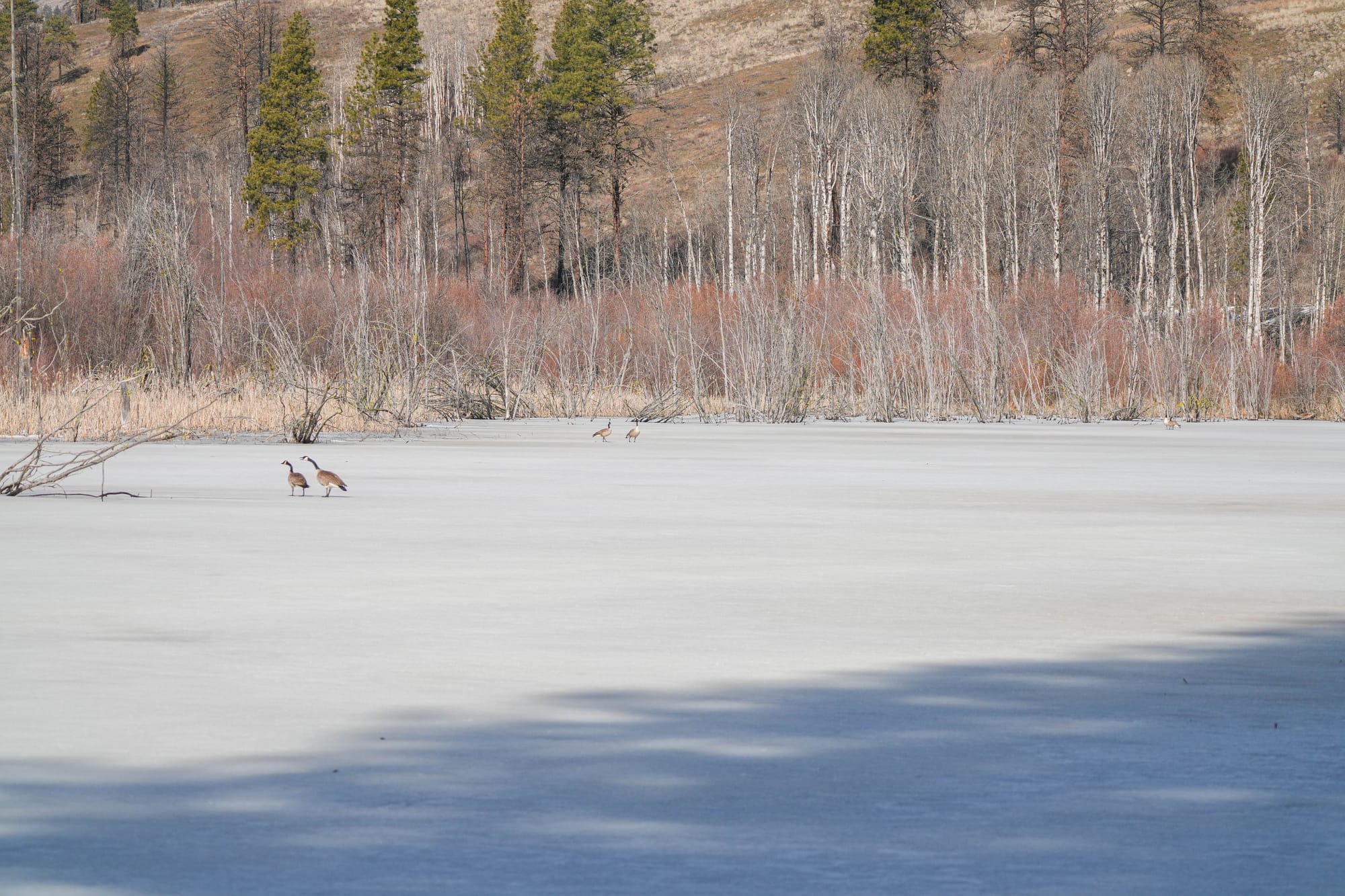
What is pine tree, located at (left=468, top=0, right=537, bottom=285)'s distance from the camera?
5788cm

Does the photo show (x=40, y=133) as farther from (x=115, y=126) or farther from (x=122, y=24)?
(x=122, y=24)

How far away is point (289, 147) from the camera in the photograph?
207 ft

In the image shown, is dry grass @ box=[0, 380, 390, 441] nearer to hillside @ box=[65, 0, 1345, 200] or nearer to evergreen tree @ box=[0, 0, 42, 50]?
hillside @ box=[65, 0, 1345, 200]

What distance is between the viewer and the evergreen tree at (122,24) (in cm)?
10912

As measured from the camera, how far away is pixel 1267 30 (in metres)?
80.8

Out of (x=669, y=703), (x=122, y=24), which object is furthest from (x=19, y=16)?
(x=669, y=703)

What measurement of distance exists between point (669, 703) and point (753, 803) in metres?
0.97

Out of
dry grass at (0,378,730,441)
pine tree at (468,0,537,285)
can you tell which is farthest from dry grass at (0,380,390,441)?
pine tree at (468,0,537,285)

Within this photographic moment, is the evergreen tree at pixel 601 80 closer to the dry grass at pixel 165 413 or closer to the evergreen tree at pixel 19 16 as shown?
the evergreen tree at pixel 19 16

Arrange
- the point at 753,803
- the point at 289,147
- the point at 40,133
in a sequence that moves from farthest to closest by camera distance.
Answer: the point at 40,133 → the point at 289,147 → the point at 753,803

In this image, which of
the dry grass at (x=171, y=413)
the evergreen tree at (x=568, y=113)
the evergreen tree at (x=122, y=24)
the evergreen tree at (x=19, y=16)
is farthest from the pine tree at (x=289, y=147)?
the evergreen tree at (x=122, y=24)

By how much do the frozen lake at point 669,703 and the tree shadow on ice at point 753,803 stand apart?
0.01 metres

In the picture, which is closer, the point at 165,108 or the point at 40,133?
the point at 40,133

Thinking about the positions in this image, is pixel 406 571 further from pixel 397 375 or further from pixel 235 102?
pixel 235 102
